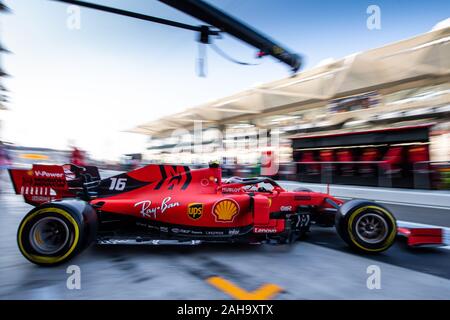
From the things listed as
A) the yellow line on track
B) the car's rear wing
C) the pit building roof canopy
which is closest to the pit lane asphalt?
the yellow line on track

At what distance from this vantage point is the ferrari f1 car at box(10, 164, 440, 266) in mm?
2715

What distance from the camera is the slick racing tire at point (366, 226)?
3.08 metres

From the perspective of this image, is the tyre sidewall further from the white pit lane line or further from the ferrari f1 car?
the white pit lane line

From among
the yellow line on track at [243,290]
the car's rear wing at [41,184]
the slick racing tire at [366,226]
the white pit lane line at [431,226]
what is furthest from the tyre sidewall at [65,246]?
the white pit lane line at [431,226]

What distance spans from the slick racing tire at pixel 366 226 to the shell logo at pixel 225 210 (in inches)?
47.1

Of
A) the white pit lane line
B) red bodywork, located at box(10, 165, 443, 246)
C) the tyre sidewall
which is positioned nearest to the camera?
the tyre sidewall

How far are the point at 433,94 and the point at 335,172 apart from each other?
37.2ft

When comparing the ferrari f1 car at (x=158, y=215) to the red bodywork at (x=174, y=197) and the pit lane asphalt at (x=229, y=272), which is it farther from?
the pit lane asphalt at (x=229, y=272)

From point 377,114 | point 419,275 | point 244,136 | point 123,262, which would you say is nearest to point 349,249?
point 419,275

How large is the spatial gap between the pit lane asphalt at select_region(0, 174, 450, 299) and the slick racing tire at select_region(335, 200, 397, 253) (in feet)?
0.43

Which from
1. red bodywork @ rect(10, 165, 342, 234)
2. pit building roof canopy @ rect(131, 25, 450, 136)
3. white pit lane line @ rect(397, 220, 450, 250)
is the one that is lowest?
white pit lane line @ rect(397, 220, 450, 250)

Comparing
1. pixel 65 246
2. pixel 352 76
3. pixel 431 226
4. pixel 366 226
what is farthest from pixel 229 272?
pixel 352 76

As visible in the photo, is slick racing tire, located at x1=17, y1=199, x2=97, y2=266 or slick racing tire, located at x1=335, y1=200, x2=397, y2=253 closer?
slick racing tire, located at x1=17, y1=199, x2=97, y2=266
